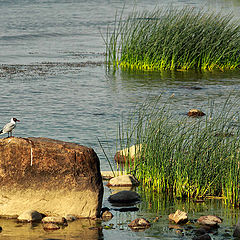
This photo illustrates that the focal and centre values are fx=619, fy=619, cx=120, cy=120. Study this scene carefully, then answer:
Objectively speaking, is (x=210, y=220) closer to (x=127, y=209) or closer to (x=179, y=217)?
(x=179, y=217)

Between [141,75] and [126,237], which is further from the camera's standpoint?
[141,75]

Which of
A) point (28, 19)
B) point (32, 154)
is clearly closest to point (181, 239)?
point (32, 154)

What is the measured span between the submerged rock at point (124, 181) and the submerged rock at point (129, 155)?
0.32 meters

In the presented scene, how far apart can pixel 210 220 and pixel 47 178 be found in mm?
2163

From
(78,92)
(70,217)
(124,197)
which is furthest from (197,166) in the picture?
(78,92)

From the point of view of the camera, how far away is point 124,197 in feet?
29.6

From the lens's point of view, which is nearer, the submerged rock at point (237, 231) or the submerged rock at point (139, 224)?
the submerged rock at point (237, 231)

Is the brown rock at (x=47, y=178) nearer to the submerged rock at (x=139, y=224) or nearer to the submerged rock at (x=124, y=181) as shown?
the submerged rock at (x=139, y=224)

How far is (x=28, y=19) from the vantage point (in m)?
39.4

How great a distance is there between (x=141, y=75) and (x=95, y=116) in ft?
21.1

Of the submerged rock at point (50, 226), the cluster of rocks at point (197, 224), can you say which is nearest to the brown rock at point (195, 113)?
the cluster of rocks at point (197, 224)

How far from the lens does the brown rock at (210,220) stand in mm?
7801

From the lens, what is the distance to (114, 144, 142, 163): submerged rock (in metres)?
10.1

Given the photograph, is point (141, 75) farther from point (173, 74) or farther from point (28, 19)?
point (28, 19)
